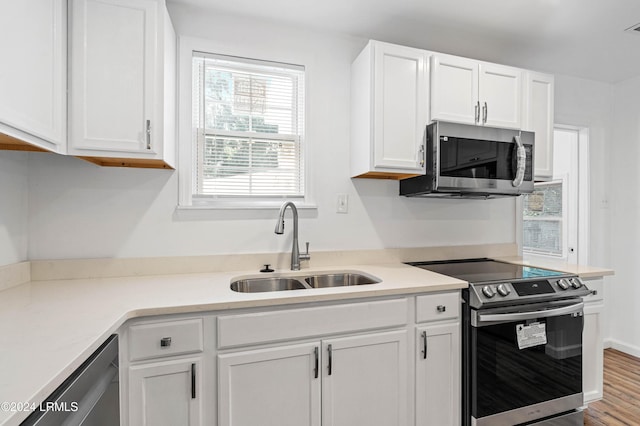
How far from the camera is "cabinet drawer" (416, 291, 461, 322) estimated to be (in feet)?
5.60

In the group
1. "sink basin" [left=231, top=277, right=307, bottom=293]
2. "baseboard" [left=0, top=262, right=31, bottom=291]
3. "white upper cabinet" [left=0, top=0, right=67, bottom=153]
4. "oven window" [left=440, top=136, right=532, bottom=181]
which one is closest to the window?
"oven window" [left=440, top=136, right=532, bottom=181]

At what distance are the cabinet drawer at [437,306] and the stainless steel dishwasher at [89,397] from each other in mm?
1335

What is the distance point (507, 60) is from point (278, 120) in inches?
77.3

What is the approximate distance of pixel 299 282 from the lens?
198cm

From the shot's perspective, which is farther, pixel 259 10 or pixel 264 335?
pixel 259 10

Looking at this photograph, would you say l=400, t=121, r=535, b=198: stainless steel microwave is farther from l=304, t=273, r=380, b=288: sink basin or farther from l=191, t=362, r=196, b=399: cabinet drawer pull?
l=191, t=362, r=196, b=399: cabinet drawer pull

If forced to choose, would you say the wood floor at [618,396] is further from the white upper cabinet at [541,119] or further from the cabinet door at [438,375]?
the white upper cabinet at [541,119]

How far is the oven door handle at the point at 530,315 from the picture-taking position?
171 cm

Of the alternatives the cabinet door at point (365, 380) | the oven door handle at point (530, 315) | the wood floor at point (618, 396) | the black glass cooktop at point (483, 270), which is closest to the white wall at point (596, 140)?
the wood floor at point (618, 396)

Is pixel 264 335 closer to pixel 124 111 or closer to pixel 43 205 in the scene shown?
pixel 124 111

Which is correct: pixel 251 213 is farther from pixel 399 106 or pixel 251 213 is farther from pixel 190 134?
pixel 399 106

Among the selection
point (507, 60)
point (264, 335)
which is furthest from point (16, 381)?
point (507, 60)

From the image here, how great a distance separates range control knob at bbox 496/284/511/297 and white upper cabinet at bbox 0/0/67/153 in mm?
2224

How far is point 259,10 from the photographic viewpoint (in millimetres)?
2025
